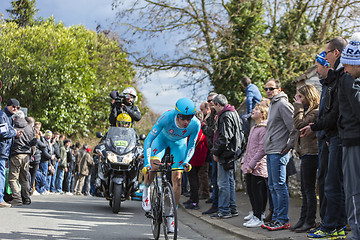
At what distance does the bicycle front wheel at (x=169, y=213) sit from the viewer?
6.33m

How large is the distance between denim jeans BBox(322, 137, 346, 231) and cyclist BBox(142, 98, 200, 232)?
201 cm

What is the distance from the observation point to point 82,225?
328 inches

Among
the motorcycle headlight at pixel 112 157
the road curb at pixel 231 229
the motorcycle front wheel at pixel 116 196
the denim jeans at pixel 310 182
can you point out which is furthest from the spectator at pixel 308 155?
the motorcycle headlight at pixel 112 157

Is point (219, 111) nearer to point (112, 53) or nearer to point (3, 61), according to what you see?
point (112, 53)

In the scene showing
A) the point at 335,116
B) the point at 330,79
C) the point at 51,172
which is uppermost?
the point at 330,79

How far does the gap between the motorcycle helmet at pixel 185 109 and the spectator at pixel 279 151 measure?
1.57m

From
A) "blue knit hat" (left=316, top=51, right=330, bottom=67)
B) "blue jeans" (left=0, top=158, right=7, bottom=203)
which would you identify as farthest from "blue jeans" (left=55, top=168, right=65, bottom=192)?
"blue knit hat" (left=316, top=51, right=330, bottom=67)

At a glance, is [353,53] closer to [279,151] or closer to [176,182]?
[279,151]

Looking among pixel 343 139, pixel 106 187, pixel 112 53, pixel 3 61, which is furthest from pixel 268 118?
pixel 3 61

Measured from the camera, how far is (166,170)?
7.08m

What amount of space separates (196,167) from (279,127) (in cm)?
408

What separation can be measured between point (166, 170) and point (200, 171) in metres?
5.17

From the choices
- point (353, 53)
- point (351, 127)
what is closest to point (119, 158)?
point (351, 127)

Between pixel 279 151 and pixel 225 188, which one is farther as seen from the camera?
pixel 225 188
